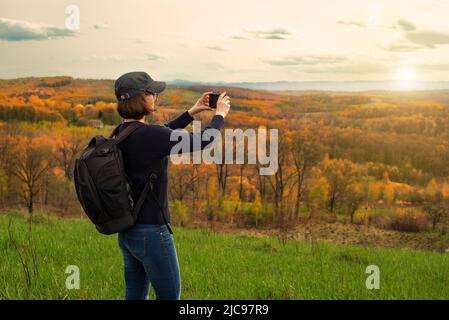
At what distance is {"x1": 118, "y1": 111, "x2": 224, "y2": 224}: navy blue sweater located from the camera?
322 cm

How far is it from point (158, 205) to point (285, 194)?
50.0m

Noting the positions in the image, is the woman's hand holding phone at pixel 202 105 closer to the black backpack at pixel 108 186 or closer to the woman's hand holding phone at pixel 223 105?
the woman's hand holding phone at pixel 223 105

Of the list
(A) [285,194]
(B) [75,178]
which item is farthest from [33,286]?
(A) [285,194]

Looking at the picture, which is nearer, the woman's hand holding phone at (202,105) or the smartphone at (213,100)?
the smartphone at (213,100)

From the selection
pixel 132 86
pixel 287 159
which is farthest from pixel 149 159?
pixel 287 159

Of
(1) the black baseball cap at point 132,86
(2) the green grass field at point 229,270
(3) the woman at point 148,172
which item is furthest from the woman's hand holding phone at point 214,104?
(2) the green grass field at point 229,270

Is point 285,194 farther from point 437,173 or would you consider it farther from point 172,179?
point 437,173

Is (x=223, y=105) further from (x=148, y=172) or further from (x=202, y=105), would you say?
(x=148, y=172)

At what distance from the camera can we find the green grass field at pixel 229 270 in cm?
493

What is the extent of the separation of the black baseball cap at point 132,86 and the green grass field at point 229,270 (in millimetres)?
2090

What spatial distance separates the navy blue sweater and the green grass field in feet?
5.66

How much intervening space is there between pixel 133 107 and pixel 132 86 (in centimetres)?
14

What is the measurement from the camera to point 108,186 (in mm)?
3219

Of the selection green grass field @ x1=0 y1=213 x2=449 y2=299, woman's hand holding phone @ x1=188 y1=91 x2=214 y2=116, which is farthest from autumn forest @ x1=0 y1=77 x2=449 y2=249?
woman's hand holding phone @ x1=188 y1=91 x2=214 y2=116
